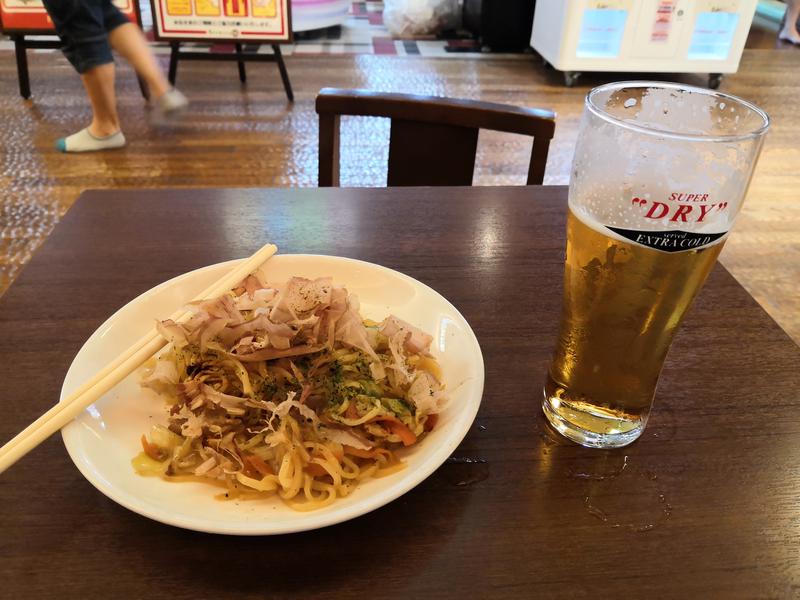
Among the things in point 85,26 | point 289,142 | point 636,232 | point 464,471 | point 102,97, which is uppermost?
point 636,232

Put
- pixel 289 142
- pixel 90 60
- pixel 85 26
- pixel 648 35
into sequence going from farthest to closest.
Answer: pixel 648 35
pixel 289 142
pixel 90 60
pixel 85 26

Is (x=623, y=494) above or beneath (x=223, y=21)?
above

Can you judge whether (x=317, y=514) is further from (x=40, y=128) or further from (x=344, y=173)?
(x=40, y=128)

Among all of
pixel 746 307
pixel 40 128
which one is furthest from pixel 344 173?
pixel 746 307

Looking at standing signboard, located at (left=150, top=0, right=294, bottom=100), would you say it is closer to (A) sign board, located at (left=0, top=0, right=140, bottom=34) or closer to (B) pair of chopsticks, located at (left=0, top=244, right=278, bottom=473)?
(A) sign board, located at (left=0, top=0, right=140, bottom=34)

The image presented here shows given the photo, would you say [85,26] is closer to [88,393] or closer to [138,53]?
[138,53]

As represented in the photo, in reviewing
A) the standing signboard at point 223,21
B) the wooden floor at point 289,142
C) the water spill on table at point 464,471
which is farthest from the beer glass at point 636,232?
the standing signboard at point 223,21

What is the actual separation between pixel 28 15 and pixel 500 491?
4.11 meters

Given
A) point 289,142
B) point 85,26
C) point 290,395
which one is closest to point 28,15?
point 85,26

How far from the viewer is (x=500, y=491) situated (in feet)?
2.12

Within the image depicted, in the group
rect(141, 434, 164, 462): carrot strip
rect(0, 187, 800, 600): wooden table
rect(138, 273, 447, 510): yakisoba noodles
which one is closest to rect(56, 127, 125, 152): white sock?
rect(0, 187, 800, 600): wooden table

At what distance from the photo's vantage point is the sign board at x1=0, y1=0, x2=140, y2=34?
11.7 feet

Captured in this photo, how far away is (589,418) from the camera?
0.71 meters

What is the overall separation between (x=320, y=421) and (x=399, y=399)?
0.09m
